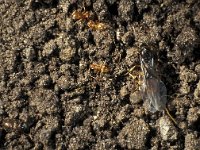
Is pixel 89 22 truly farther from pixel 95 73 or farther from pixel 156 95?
pixel 156 95

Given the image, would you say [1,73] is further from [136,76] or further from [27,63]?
[136,76]

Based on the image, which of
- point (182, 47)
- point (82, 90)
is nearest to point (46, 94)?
point (82, 90)

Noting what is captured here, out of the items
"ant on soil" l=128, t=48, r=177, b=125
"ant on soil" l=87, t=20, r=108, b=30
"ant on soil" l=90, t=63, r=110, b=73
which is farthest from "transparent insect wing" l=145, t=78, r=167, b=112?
"ant on soil" l=87, t=20, r=108, b=30

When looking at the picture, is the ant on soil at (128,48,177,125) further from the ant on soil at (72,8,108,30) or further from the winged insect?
the ant on soil at (72,8,108,30)

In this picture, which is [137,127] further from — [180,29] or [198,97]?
[180,29]

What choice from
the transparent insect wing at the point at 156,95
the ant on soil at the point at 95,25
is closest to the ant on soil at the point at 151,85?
the transparent insect wing at the point at 156,95

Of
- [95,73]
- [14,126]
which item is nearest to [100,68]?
[95,73]

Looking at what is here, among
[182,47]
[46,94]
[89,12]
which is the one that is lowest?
[46,94]

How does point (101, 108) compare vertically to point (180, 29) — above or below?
below
